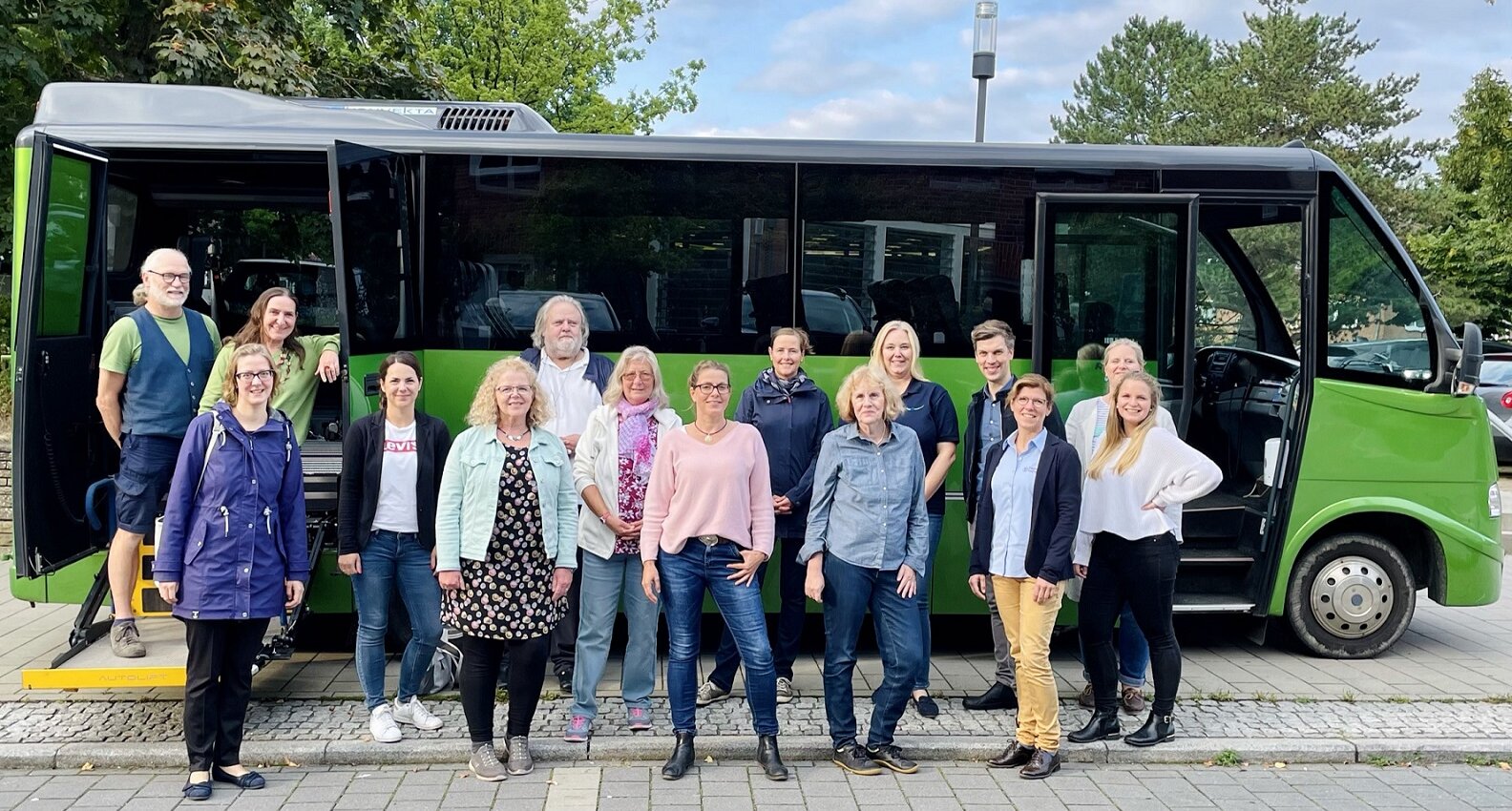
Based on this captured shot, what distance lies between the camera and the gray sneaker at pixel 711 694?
586cm

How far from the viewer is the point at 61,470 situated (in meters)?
5.81

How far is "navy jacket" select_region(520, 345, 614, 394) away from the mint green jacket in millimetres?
877

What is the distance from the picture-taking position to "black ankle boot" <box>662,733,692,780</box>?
4.96 m

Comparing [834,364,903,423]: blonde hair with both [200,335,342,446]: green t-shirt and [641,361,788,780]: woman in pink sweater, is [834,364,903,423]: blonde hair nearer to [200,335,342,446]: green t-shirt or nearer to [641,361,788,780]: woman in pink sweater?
[641,361,788,780]: woman in pink sweater

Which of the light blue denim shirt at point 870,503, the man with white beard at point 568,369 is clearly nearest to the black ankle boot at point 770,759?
the light blue denim shirt at point 870,503

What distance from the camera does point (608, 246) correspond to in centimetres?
640

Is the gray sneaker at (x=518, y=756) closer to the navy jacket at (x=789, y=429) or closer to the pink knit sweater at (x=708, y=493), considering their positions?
the pink knit sweater at (x=708, y=493)

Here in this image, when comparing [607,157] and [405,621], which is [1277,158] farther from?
[405,621]

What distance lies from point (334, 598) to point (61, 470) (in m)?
1.50

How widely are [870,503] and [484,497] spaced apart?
1.59 meters

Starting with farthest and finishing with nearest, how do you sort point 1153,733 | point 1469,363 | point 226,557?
point 1469,363 < point 1153,733 < point 226,557

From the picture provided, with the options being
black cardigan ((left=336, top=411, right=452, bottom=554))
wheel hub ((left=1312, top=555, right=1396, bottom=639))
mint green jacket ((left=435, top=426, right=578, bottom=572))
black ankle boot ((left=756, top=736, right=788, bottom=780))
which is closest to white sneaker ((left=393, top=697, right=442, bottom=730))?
black cardigan ((left=336, top=411, right=452, bottom=554))

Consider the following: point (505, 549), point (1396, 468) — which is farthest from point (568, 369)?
point (1396, 468)

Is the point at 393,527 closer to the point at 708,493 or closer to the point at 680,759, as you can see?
the point at 708,493
